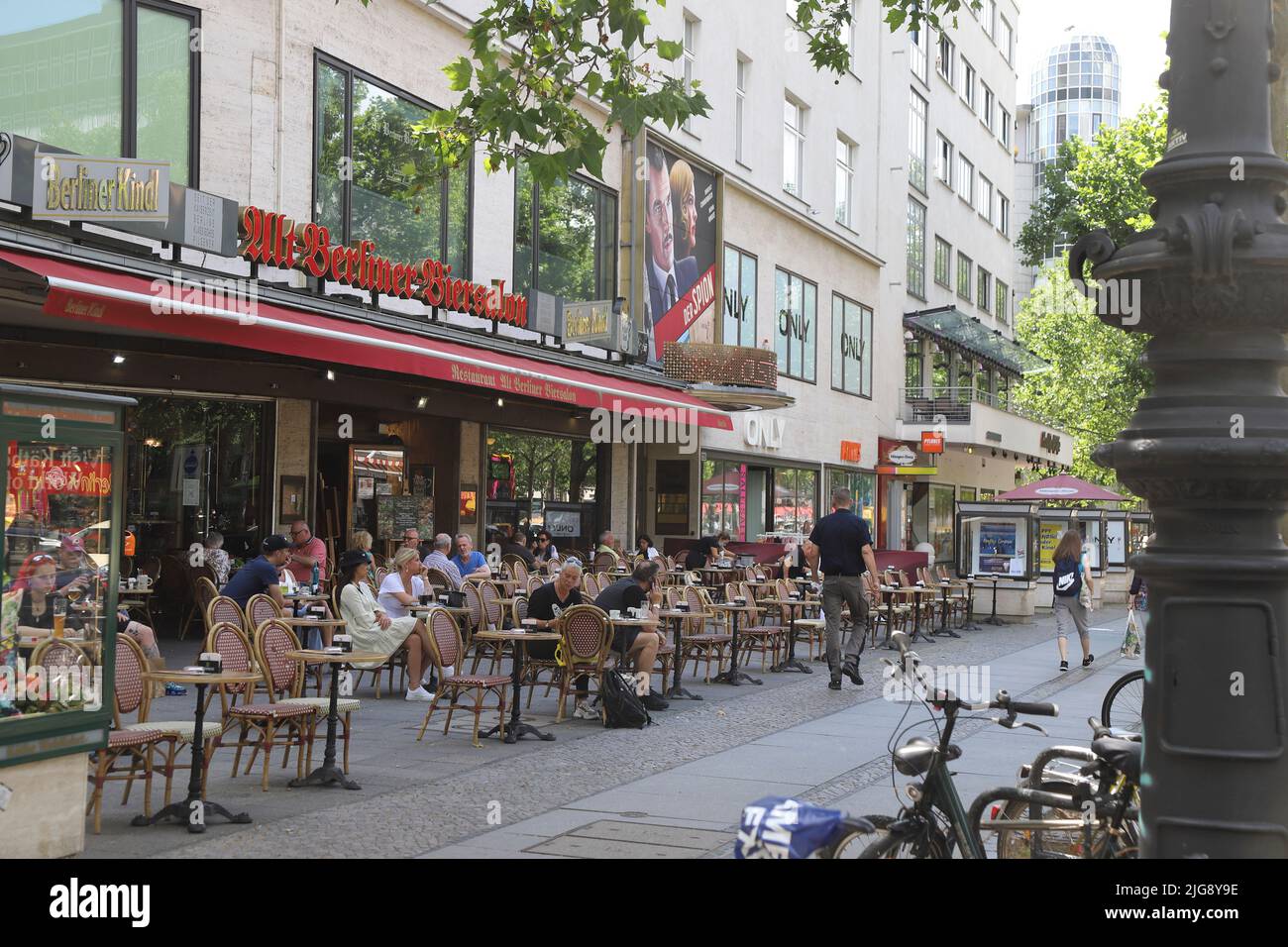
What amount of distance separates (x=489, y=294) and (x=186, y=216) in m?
5.90

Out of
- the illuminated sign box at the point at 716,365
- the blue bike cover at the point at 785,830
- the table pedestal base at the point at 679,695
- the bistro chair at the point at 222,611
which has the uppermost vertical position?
the illuminated sign box at the point at 716,365

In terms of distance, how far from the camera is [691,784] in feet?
27.4

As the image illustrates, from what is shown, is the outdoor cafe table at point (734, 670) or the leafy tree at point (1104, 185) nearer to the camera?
the outdoor cafe table at point (734, 670)

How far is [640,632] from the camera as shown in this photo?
39.7 feet

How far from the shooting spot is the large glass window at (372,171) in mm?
16875

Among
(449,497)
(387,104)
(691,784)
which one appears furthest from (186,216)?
(691,784)

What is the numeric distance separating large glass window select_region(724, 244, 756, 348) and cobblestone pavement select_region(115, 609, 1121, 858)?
1605 centimetres

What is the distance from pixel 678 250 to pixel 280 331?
13838 millimetres

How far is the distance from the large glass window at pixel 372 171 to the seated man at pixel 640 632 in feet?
20.6

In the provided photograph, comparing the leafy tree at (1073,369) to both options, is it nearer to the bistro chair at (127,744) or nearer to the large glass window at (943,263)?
the large glass window at (943,263)

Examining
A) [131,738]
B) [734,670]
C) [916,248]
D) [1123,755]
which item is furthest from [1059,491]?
[1123,755]

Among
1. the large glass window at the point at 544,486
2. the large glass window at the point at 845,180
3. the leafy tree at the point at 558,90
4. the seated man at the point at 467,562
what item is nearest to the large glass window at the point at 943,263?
the large glass window at the point at 845,180

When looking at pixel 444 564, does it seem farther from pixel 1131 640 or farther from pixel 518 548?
pixel 1131 640
